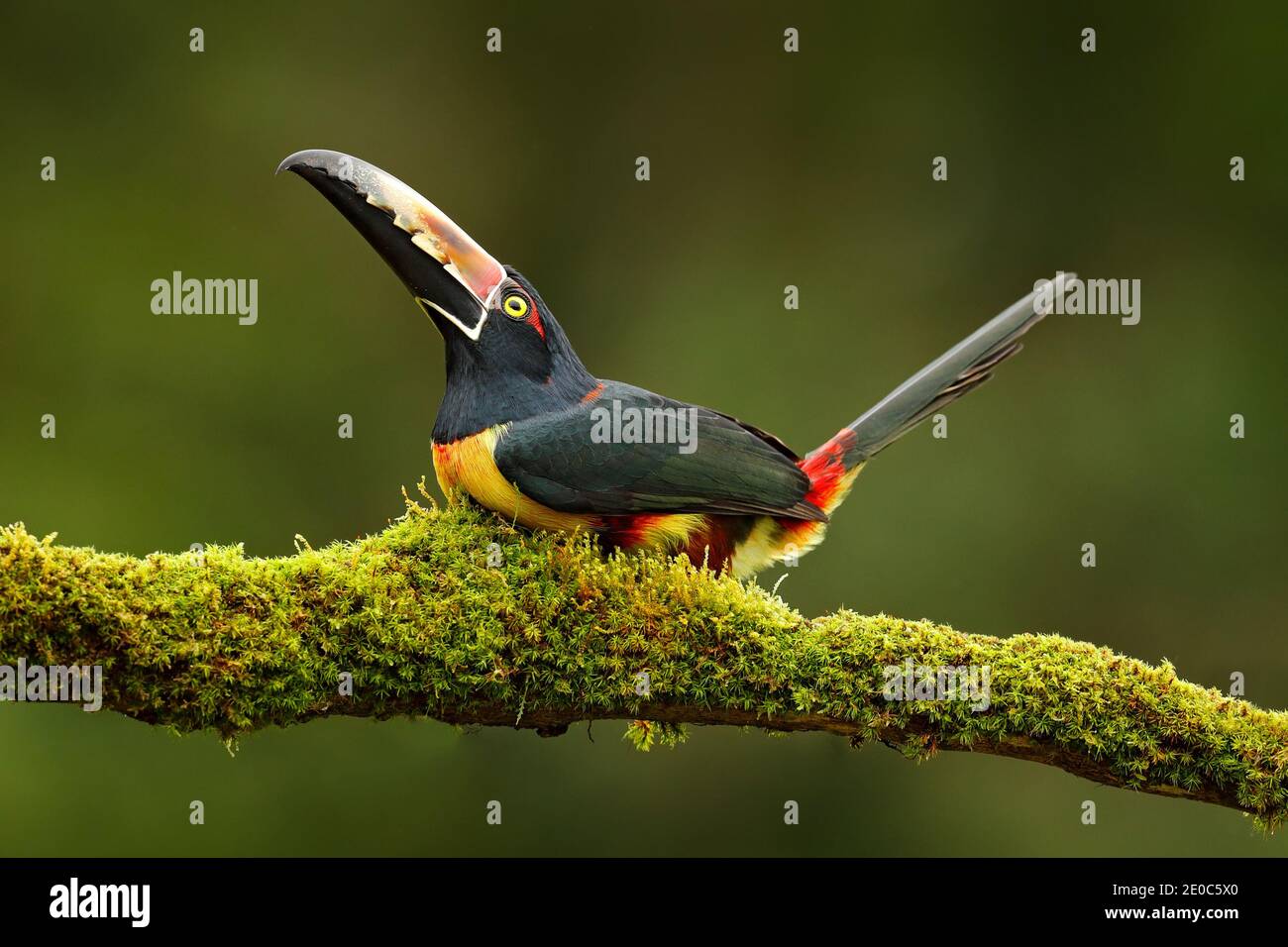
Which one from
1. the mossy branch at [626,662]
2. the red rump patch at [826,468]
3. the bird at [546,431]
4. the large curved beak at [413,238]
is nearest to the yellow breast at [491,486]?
the bird at [546,431]

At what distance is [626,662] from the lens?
2775mm

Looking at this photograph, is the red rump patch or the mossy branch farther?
the red rump patch

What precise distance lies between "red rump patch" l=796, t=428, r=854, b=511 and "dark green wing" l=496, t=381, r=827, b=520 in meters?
0.16

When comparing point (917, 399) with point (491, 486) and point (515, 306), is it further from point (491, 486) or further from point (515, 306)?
point (491, 486)

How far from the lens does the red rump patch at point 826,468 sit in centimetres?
366

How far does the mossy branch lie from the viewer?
2607 mm

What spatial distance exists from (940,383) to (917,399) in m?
0.08

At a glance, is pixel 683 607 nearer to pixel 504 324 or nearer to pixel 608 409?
pixel 608 409

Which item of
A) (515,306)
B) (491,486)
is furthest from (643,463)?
(515,306)

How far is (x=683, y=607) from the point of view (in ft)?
9.34

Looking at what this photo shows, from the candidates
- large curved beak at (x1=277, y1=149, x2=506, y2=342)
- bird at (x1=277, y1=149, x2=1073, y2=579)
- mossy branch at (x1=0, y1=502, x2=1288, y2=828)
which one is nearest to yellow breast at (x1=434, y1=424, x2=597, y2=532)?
bird at (x1=277, y1=149, x2=1073, y2=579)

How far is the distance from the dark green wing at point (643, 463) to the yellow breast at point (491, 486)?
1.0 inches

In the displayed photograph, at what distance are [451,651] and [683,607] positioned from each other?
481 millimetres

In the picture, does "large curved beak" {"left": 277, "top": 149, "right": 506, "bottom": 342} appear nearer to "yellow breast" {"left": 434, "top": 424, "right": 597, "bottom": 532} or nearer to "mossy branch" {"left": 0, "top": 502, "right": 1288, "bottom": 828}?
"yellow breast" {"left": 434, "top": 424, "right": 597, "bottom": 532}
